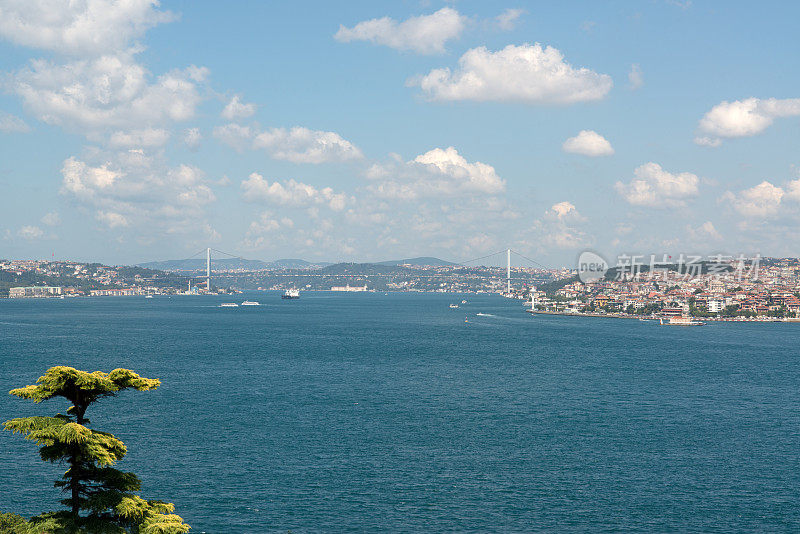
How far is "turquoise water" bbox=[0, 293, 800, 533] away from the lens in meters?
23.2

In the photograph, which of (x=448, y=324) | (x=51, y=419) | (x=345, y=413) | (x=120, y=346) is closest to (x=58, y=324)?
(x=120, y=346)

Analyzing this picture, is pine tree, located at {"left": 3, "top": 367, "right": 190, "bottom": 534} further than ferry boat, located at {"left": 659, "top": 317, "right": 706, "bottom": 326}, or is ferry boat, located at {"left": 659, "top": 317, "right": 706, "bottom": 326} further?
ferry boat, located at {"left": 659, "top": 317, "right": 706, "bottom": 326}

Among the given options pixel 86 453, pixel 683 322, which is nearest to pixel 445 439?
pixel 86 453

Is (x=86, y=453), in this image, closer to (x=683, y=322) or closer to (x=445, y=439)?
(x=445, y=439)

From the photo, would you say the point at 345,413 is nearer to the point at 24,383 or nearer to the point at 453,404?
the point at 453,404

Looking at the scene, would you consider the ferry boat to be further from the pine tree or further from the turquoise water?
the pine tree

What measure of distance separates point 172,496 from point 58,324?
92218 millimetres

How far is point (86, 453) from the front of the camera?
12023 millimetres

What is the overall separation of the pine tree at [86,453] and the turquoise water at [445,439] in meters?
9.38

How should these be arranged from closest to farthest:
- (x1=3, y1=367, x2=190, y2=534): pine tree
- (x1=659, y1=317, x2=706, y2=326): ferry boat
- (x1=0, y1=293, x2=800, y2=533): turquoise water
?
(x1=3, y1=367, x2=190, y2=534): pine tree < (x1=0, y1=293, x2=800, y2=533): turquoise water < (x1=659, y1=317, x2=706, y2=326): ferry boat

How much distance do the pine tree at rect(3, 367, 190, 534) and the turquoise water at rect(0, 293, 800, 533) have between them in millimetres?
9376

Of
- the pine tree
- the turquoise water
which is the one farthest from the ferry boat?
the pine tree

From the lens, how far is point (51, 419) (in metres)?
11.8

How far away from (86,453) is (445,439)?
22.1m
